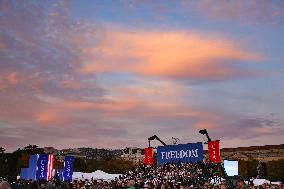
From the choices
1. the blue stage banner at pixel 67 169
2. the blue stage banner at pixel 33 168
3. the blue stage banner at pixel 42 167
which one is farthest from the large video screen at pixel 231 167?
the blue stage banner at pixel 33 168

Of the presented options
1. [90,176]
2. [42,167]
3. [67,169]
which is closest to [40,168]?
[42,167]

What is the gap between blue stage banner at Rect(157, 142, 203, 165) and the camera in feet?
98.9

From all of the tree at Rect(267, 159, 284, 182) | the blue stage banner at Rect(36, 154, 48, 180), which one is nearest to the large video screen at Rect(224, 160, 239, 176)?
the blue stage banner at Rect(36, 154, 48, 180)

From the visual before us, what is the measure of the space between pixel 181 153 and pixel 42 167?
11757 mm

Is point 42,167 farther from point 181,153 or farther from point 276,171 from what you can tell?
point 276,171

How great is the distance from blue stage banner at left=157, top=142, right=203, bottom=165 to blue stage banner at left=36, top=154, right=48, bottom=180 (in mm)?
11490

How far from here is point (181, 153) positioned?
3105cm

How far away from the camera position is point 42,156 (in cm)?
2375

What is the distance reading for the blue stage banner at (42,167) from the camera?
23703mm

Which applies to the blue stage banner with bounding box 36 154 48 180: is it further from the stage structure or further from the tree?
the tree

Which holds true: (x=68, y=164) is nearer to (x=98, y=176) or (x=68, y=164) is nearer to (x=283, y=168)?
(x=98, y=176)

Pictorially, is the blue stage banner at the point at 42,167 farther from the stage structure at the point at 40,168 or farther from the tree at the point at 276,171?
the tree at the point at 276,171

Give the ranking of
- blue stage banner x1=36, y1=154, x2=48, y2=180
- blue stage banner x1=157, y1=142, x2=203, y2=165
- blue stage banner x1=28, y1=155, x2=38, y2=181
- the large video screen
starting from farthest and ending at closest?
the large video screen
blue stage banner x1=157, y1=142, x2=203, y2=165
blue stage banner x1=28, y1=155, x2=38, y2=181
blue stage banner x1=36, y1=154, x2=48, y2=180

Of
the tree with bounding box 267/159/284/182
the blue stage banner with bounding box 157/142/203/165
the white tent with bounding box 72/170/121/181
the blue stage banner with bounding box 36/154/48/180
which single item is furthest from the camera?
the tree with bounding box 267/159/284/182
